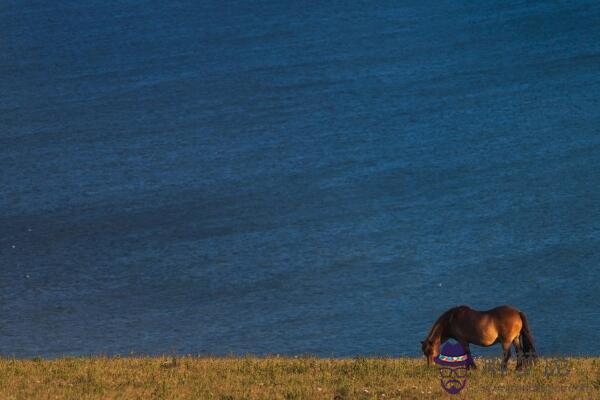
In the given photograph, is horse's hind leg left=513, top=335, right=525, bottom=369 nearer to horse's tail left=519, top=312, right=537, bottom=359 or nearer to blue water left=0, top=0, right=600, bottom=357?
horse's tail left=519, top=312, right=537, bottom=359

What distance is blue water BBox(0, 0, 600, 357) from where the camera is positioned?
1292 inches

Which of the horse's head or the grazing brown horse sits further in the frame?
the horse's head

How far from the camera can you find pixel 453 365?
53.4 ft

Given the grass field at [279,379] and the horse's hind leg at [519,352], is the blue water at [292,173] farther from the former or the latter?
the horse's hind leg at [519,352]

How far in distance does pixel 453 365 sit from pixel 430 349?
373mm

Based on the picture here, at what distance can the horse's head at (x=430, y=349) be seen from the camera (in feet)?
53.7

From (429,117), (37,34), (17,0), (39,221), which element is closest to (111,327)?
(39,221)

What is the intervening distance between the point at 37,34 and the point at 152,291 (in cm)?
2121

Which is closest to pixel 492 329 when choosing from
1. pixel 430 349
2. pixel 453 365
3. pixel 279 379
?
pixel 453 365

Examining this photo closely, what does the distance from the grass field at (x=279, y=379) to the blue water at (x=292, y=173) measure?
11.8m

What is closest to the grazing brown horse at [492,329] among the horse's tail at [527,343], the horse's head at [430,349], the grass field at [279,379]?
the horse's tail at [527,343]

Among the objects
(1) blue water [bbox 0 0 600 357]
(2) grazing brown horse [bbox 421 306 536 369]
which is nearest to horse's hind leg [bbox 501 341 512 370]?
(2) grazing brown horse [bbox 421 306 536 369]

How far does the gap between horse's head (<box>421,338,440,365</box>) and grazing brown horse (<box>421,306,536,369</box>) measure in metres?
0.14

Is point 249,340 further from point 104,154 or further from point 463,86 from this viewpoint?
point 463,86
